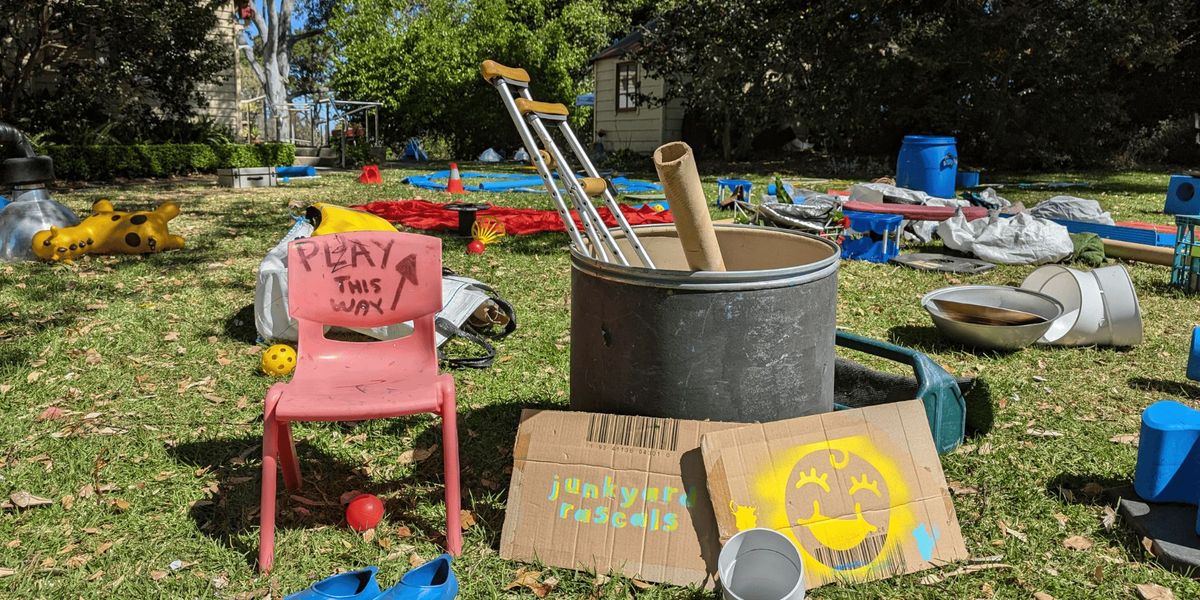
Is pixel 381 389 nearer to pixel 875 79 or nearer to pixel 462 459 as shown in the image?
pixel 462 459

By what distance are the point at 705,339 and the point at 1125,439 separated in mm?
2350

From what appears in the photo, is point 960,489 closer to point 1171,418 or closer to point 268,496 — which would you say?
point 1171,418

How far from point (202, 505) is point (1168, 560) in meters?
3.41

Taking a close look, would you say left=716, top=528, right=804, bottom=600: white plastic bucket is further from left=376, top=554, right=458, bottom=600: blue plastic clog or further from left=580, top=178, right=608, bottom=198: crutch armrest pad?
left=580, top=178, right=608, bottom=198: crutch armrest pad

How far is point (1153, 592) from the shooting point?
2.59 meters

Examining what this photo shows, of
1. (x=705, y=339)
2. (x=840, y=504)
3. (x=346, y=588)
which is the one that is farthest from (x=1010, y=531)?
(x=346, y=588)

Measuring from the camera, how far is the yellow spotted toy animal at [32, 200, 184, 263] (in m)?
7.27

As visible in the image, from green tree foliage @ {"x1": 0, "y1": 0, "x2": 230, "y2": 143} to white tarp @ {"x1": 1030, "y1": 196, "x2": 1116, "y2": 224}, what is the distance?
49.8 feet

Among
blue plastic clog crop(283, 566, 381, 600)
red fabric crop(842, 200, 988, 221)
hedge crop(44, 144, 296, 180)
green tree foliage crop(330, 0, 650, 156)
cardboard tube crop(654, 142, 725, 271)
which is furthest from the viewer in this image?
green tree foliage crop(330, 0, 650, 156)

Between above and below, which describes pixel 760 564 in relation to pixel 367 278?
below

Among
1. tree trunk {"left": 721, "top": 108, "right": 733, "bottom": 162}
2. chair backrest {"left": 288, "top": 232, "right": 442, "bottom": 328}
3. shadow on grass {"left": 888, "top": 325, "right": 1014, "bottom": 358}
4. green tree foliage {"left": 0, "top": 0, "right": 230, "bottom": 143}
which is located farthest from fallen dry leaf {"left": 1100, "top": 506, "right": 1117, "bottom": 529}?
tree trunk {"left": 721, "top": 108, "right": 733, "bottom": 162}

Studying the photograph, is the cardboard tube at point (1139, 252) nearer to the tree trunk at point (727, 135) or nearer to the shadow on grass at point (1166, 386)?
the shadow on grass at point (1166, 386)

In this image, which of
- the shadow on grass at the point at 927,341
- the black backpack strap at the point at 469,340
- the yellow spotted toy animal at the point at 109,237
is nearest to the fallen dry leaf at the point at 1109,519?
the shadow on grass at the point at 927,341

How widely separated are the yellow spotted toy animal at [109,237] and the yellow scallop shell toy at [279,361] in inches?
157
